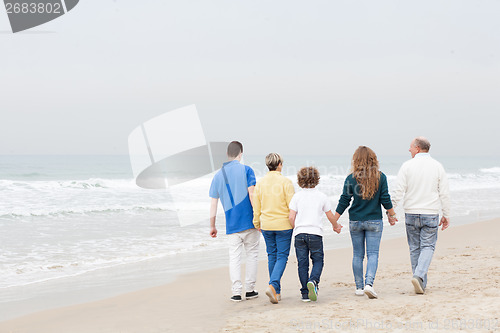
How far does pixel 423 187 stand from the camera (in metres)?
4.70

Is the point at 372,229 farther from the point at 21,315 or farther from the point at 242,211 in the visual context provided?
the point at 21,315

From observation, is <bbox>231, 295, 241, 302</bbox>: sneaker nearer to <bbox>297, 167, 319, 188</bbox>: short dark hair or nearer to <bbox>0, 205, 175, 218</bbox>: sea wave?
<bbox>297, 167, 319, 188</bbox>: short dark hair

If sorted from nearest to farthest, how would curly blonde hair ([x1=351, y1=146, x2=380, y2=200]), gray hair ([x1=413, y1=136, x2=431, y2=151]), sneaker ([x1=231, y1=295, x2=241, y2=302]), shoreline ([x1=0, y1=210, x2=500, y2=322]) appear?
curly blonde hair ([x1=351, y1=146, x2=380, y2=200]), gray hair ([x1=413, y1=136, x2=431, y2=151]), sneaker ([x1=231, y1=295, x2=241, y2=302]), shoreline ([x1=0, y1=210, x2=500, y2=322])

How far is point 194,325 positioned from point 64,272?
3.59 meters

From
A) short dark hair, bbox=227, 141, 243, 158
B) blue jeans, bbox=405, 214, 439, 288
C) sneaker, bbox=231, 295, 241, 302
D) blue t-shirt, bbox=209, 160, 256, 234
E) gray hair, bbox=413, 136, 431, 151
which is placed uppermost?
short dark hair, bbox=227, 141, 243, 158

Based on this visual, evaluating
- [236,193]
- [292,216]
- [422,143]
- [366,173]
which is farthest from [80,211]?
[422,143]

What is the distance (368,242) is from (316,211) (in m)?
0.61

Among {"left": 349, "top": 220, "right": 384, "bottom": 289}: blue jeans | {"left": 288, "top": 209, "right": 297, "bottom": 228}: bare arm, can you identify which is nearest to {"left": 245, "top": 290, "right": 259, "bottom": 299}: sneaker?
{"left": 288, "top": 209, "right": 297, "bottom": 228}: bare arm

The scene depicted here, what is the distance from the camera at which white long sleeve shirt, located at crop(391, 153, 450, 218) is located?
15.3ft

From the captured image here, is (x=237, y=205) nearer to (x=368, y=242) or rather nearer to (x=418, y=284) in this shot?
(x=368, y=242)

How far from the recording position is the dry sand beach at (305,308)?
12.7ft

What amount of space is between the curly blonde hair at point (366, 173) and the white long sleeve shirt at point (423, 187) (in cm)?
33

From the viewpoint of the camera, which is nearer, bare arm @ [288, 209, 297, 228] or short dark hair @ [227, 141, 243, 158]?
bare arm @ [288, 209, 297, 228]

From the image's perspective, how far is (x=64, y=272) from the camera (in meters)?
7.04
